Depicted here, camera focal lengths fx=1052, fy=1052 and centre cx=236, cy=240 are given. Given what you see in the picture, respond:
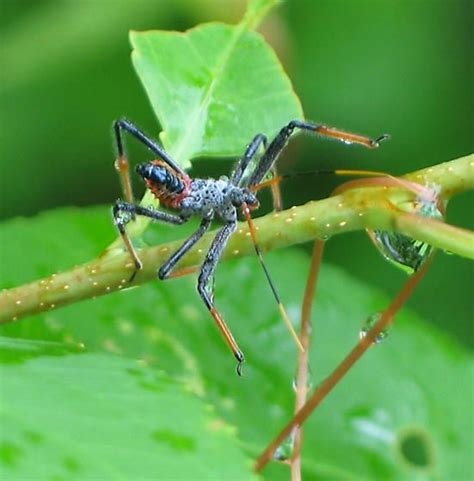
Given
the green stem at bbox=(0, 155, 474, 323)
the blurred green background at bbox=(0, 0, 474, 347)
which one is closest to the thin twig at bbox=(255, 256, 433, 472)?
the green stem at bbox=(0, 155, 474, 323)

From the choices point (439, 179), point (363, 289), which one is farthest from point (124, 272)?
point (363, 289)

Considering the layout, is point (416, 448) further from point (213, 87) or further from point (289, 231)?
point (289, 231)

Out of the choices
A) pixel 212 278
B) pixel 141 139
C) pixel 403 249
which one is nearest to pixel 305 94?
pixel 141 139

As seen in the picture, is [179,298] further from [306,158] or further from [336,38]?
[336,38]

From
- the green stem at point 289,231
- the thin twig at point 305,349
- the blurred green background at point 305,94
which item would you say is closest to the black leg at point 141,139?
the thin twig at point 305,349

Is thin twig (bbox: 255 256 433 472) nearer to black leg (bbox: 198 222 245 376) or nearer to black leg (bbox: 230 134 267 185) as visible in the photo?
black leg (bbox: 198 222 245 376)
